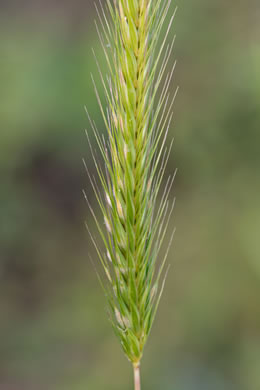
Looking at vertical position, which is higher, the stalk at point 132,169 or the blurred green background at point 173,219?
the stalk at point 132,169

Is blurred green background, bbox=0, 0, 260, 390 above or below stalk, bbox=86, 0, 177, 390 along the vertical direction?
below

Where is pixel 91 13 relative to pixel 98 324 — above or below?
Answer: above

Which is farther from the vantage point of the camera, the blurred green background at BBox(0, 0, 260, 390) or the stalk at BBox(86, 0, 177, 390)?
the blurred green background at BBox(0, 0, 260, 390)

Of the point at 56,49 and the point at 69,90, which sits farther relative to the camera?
the point at 56,49

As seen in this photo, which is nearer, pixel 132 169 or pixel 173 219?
pixel 132 169

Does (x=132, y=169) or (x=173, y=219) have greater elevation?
(x=132, y=169)

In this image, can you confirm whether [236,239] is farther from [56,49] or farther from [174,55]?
[56,49]

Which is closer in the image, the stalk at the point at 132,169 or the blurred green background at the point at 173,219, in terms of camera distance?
the stalk at the point at 132,169

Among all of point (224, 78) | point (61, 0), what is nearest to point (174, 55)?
point (224, 78)
